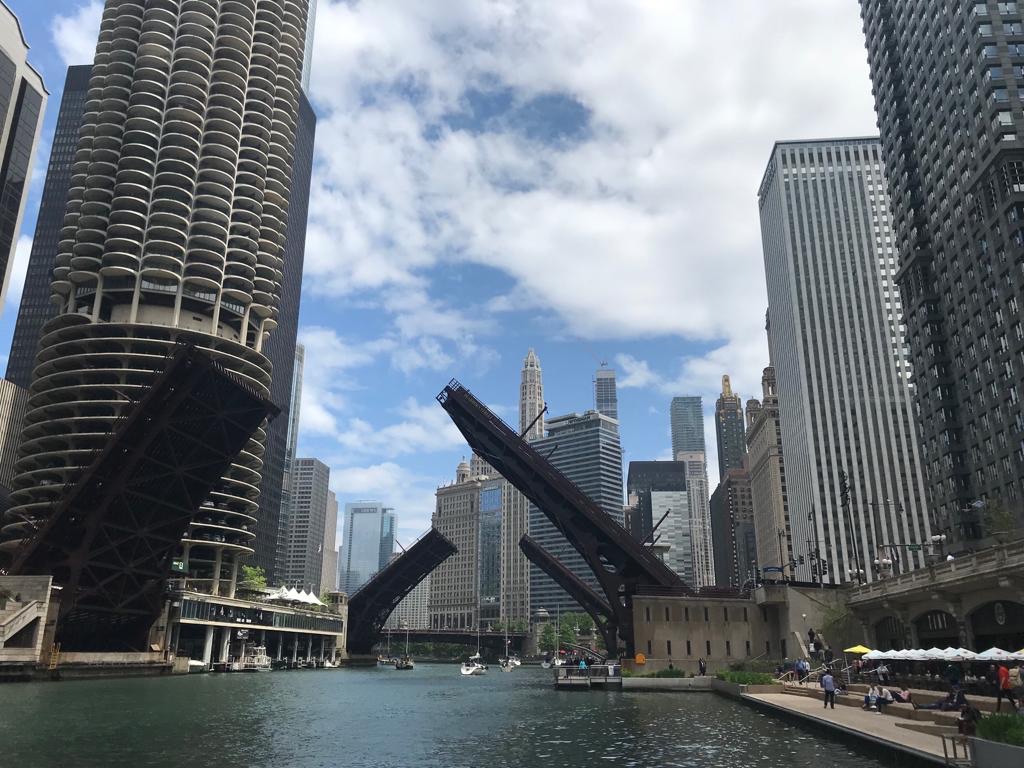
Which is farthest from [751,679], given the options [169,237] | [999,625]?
[169,237]

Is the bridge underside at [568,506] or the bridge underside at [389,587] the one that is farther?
the bridge underside at [389,587]

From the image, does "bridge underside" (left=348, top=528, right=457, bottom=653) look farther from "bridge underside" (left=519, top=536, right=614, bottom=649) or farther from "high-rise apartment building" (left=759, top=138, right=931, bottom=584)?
"high-rise apartment building" (left=759, top=138, right=931, bottom=584)

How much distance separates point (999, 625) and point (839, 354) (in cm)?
11360

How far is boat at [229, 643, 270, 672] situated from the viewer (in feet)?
287

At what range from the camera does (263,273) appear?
332 ft

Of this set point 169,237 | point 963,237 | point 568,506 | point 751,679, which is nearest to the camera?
point 751,679

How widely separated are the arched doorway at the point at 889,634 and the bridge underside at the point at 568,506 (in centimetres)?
1412

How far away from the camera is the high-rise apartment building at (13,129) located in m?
105

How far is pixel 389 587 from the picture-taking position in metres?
112

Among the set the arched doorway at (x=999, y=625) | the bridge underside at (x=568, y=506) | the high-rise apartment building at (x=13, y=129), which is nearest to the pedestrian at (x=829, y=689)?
the arched doorway at (x=999, y=625)

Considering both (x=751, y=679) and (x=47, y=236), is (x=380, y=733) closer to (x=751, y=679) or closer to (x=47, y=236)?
(x=751, y=679)

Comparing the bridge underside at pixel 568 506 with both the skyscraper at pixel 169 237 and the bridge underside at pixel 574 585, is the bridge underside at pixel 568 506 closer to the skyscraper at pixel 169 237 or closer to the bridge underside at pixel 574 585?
the bridge underside at pixel 574 585

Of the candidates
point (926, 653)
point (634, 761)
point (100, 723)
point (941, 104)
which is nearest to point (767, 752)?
point (634, 761)

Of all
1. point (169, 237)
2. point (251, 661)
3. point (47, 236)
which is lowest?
point (251, 661)
